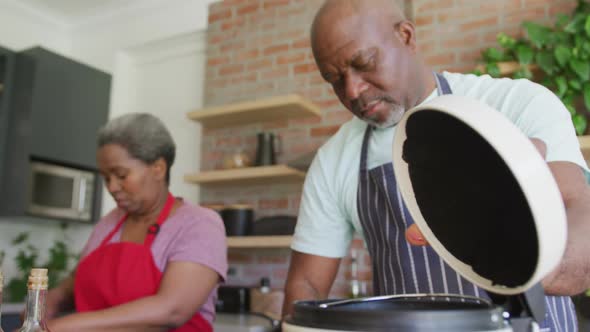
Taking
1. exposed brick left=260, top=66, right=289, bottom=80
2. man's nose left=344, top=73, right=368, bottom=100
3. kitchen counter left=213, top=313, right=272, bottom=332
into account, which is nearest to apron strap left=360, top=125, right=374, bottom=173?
man's nose left=344, top=73, right=368, bottom=100

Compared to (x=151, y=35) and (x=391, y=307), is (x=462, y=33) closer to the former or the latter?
(x=151, y=35)

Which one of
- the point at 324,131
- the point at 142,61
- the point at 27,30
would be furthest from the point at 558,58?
the point at 27,30

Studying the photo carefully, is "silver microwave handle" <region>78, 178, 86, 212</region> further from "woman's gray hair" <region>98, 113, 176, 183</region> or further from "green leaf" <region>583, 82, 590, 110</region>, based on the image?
"green leaf" <region>583, 82, 590, 110</region>

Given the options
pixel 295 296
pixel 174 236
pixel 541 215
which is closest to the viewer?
pixel 541 215

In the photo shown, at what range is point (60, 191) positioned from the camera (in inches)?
139

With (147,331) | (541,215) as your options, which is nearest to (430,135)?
(541,215)

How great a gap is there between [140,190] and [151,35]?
246 centimetres

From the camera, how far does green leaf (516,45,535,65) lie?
2481 mm

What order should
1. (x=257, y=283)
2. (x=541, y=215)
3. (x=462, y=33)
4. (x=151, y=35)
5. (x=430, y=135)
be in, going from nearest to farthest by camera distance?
(x=541, y=215)
(x=430, y=135)
(x=462, y=33)
(x=257, y=283)
(x=151, y=35)

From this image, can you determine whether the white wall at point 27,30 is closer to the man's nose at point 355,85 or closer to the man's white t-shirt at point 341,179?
the man's white t-shirt at point 341,179

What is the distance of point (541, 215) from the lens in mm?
428

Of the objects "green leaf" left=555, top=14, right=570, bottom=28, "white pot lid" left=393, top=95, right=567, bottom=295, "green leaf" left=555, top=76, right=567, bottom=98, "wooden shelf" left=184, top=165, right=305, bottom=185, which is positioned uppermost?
"green leaf" left=555, top=14, right=570, bottom=28

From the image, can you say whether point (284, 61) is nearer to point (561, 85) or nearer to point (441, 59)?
point (441, 59)

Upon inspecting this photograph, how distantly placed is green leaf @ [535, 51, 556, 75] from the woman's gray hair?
168 cm
